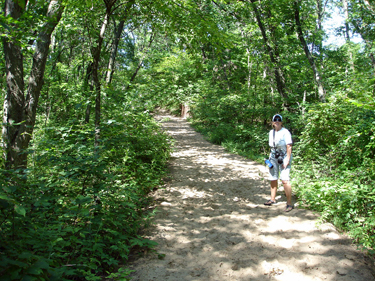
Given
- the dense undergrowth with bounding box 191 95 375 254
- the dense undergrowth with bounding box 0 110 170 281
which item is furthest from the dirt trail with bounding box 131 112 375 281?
the dense undergrowth with bounding box 0 110 170 281

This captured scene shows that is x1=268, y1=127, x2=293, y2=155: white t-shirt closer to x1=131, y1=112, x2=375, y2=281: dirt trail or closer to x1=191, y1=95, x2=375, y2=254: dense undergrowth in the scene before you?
x1=191, y1=95, x2=375, y2=254: dense undergrowth

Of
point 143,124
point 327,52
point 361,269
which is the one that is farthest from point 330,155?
point 327,52

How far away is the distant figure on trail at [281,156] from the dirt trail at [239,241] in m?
0.37

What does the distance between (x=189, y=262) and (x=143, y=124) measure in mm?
4281

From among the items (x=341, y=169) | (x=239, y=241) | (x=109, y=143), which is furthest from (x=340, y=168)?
(x=109, y=143)

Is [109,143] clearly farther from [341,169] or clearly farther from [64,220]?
[341,169]

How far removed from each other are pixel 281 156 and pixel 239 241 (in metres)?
2.00

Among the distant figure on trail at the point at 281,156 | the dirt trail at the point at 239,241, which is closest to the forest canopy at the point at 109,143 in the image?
the dirt trail at the point at 239,241

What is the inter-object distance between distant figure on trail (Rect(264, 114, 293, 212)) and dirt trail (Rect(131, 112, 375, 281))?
37cm

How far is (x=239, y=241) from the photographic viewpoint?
405cm

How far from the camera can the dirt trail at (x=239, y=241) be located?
3193 mm

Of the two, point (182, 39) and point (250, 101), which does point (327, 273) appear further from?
point (250, 101)

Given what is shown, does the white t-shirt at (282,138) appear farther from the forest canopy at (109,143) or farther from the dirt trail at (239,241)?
the dirt trail at (239,241)

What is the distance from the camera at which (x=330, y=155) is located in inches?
231
